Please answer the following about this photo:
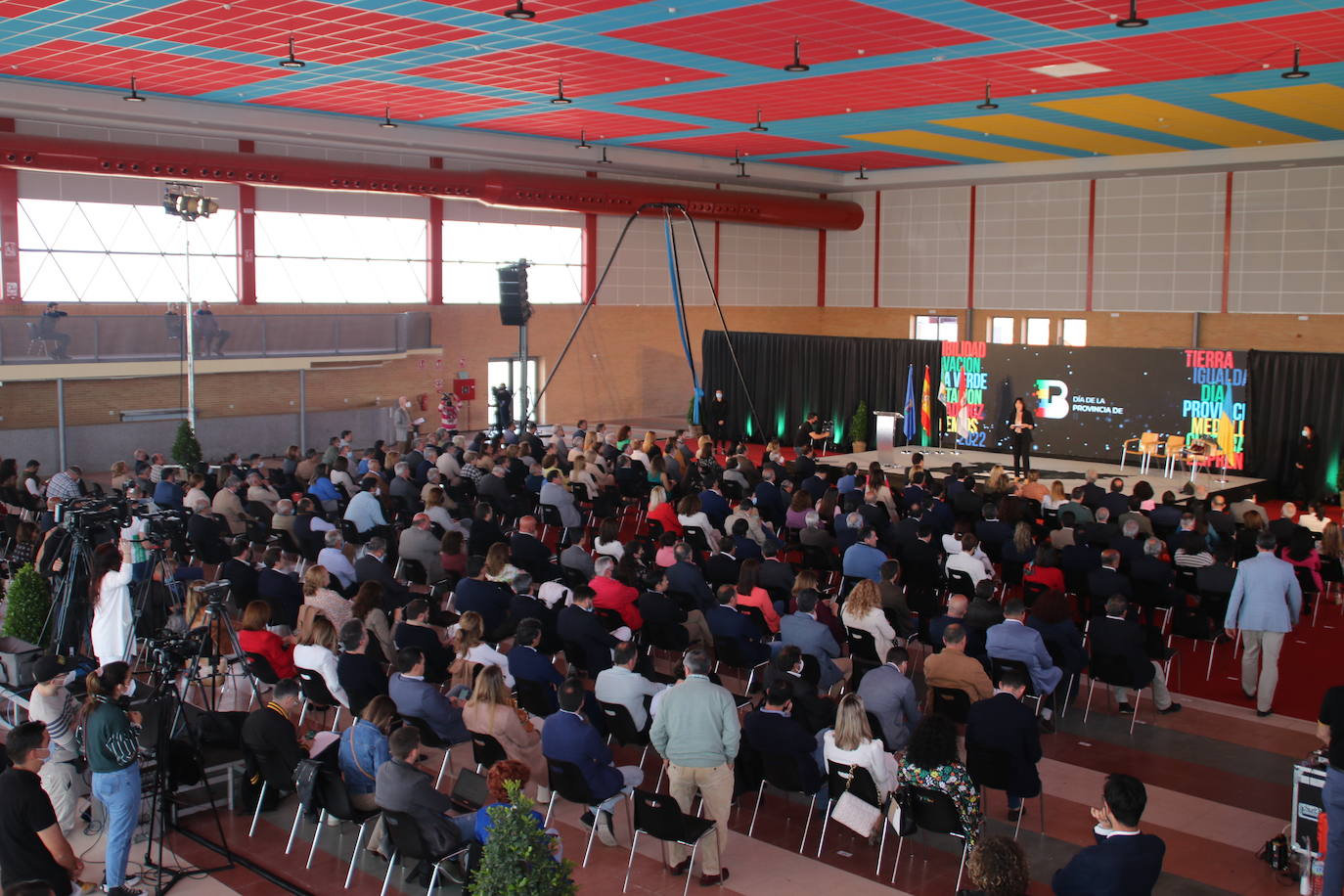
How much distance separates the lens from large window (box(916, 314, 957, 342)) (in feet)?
101

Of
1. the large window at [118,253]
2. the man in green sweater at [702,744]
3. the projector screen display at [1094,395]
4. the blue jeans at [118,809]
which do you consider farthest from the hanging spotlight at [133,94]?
the projector screen display at [1094,395]

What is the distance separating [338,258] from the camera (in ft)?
77.8

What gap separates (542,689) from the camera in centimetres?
757

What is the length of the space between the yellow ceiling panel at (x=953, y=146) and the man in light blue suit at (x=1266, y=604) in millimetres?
15770

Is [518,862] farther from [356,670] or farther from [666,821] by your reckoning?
[356,670]

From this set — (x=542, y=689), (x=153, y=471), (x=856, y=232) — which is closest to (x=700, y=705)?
(x=542, y=689)

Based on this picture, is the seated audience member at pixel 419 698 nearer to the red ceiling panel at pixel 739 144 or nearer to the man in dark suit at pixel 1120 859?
the man in dark suit at pixel 1120 859

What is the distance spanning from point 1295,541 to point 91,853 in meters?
10.7

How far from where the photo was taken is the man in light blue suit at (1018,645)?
790cm

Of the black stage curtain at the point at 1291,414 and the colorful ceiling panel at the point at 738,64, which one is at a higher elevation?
the colorful ceiling panel at the point at 738,64

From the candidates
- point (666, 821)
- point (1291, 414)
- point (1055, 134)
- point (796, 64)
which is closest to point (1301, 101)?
point (1055, 134)

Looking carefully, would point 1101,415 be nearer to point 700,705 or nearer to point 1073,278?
point 1073,278

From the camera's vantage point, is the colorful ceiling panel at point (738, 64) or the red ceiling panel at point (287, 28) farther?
the colorful ceiling panel at point (738, 64)

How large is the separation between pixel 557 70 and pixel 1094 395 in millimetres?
12244
